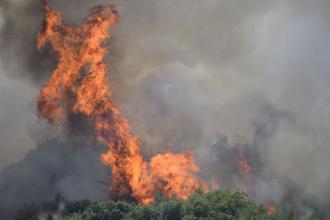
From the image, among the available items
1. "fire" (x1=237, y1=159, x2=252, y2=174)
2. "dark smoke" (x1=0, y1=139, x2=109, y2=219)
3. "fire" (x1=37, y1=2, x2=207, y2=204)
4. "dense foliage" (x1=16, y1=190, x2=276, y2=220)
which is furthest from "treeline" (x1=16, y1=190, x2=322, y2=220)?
"fire" (x1=237, y1=159, x2=252, y2=174)

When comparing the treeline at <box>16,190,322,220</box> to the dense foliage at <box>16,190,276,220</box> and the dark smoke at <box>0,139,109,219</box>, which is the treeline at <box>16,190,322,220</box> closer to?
the dense foliage at <box>16,190,276,220</box>

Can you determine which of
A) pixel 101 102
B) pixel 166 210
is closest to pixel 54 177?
pixel 101 102

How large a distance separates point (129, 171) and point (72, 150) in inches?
377

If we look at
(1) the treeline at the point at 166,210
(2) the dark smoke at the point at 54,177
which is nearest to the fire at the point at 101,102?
(2) the dark smoke at the point at 54,177

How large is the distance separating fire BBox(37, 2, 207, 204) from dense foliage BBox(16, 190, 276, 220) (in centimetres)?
537

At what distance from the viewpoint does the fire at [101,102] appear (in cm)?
6444

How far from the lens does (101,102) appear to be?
66438 millimetres

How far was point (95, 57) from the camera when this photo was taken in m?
66.8

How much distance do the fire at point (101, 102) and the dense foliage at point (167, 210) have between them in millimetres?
5367

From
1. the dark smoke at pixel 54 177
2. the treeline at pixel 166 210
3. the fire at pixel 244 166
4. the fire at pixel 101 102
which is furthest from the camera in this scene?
the fire at pixel 244 166

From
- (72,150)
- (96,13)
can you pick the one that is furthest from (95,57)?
(72,150)

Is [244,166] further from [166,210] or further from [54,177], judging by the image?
[54,177]

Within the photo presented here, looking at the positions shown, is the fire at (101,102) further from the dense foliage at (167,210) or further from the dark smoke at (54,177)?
the dense foliage at (167,210)

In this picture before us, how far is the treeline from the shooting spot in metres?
53.0
